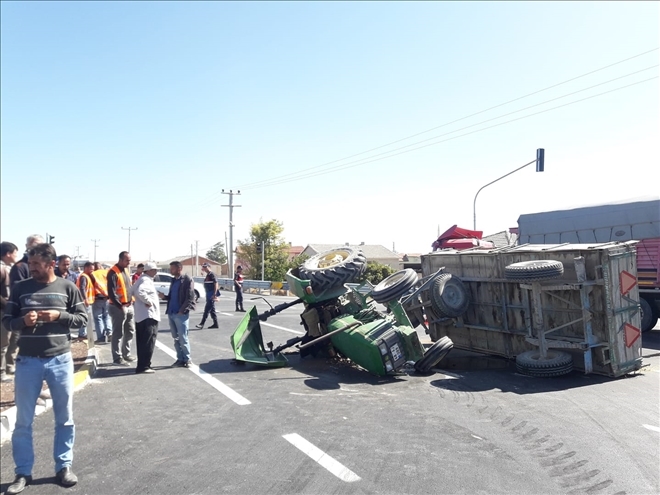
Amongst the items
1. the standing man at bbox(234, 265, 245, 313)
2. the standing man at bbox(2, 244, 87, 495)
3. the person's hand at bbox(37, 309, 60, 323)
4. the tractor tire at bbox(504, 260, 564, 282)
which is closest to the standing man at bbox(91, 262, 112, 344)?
the standing man at bbox(234, 265, 245, 313)

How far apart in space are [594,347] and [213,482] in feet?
20.0

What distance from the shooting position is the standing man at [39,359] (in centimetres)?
415

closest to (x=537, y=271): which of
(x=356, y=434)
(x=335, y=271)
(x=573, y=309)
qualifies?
(x=573, y=309)

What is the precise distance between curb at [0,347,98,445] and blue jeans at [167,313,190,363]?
1282mm

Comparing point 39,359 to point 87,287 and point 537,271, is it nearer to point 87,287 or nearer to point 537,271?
point 537,271

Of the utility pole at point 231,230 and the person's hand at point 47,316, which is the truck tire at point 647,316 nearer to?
the person's hand at point 47,316

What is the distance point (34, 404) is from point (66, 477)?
63 centimetres

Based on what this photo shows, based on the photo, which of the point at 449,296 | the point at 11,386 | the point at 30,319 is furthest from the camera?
the point at 449,296

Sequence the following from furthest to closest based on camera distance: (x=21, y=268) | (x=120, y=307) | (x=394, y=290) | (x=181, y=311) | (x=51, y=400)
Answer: (x=120, y=307)
(x=181, y=311)
(x=394, y=290)
(x=21, y=268)
(x=51, y=400)

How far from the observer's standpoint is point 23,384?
4.16 m

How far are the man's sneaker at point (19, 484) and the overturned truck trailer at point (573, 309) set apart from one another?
21.7ft

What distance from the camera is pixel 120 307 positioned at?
344 inches

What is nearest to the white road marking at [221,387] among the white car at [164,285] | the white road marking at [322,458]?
the white road marking at [322,458]

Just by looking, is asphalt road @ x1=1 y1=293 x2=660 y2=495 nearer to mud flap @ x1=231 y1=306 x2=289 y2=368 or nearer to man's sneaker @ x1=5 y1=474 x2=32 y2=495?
man's sneaker @ x1=5 y1=474 x2=32 y2=495
